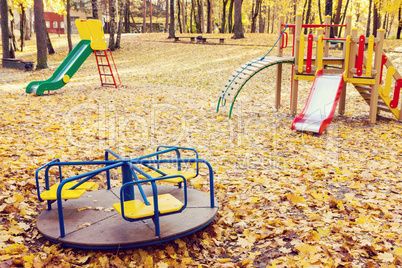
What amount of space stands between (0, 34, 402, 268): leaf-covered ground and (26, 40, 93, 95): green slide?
37cm

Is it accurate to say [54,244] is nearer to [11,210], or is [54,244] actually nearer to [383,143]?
[11,210]

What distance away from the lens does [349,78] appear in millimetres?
8773

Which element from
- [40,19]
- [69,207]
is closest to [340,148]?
[69,207]

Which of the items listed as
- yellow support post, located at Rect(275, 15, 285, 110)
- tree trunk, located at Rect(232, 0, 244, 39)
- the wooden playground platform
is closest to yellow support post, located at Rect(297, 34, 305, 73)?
yellow support post, located at Rect(275, 15, 285, 110)

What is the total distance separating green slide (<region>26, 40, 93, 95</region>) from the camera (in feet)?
35.7

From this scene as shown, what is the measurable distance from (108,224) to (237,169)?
2.53 meters

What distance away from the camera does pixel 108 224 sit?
385 centimetres

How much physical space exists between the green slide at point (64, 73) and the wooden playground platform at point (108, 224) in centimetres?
751

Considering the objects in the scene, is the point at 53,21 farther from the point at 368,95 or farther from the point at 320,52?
the point at 368,95

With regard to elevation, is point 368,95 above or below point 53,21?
below

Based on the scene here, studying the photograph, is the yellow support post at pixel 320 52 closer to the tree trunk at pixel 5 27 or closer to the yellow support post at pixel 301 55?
the yellow support post at pixel 301 55

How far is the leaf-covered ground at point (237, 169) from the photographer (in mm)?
3520

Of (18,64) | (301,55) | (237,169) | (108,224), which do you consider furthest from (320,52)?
(18,64)

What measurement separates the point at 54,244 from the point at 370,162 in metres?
5.00
